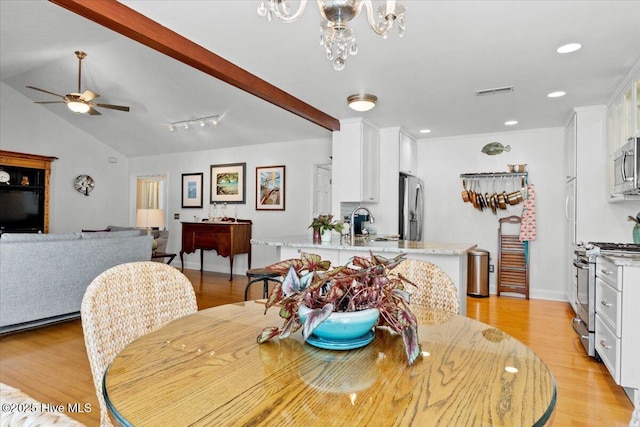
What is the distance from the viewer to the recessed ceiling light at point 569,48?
2.64 meters

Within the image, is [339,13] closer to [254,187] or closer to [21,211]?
[254,187]

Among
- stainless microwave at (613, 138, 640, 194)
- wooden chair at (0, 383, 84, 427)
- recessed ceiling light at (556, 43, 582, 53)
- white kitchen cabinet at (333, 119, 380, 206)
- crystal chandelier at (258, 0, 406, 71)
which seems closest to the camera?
wooden chair at (0, 383, 84, 427)

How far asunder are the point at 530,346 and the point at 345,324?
2.93 metres

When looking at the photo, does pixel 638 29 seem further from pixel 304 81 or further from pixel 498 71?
pixel 304 81

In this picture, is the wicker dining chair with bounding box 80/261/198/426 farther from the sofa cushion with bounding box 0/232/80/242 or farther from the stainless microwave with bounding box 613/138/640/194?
the stainless microwave with bounding box 613/138/640/194

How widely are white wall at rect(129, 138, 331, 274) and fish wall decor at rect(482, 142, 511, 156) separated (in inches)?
91.9

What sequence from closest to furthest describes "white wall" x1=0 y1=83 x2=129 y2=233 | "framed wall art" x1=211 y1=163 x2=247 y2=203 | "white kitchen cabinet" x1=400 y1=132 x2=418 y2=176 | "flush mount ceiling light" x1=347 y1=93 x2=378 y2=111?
"flush mount ceiling light" x1=347 y1=93 x2=378 y2=111 < "white kitchen cabinet" x1=400 y1=132 x2=418 y2=176 < "white wall" x1=0 y1=83 x2=129 y2=233 < "framed wall art" x1=211 y1=163 x2=247 y2=203

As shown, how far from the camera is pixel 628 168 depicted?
293cm

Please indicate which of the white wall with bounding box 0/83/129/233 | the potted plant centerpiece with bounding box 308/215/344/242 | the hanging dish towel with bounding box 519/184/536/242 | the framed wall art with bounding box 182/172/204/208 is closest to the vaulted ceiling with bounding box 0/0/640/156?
the white wall with bounding box 0/83/129/233

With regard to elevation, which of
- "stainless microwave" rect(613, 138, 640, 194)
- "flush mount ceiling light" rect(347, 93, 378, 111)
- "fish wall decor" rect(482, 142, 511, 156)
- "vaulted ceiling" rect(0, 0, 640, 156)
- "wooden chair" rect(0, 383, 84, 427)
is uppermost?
"vaulted ceiling" rect(0, 0, 640, 156)

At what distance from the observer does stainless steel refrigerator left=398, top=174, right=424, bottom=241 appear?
5109mm

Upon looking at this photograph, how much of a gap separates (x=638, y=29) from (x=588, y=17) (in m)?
0.44

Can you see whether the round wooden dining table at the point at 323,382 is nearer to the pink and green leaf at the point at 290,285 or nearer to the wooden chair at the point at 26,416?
the pink and green leaf at the point at 290,285

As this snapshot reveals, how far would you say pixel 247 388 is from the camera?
739mm
